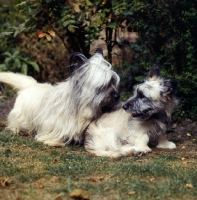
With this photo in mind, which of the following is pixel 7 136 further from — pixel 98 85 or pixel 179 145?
pixel 179 145

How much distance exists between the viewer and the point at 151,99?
6477 mm

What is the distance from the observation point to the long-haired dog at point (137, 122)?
6.45 m

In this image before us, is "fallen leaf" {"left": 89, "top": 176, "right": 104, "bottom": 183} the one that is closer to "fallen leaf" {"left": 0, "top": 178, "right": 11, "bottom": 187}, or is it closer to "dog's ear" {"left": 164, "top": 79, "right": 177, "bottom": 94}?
"fallen leaf" {"left": 0, "top": 178, "right": 11, "bottom": 187}

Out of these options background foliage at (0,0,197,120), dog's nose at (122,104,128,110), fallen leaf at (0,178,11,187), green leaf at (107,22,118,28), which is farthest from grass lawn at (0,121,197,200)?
green leaf at (107,22,118,28)

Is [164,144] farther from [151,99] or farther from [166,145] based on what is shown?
[151,99]

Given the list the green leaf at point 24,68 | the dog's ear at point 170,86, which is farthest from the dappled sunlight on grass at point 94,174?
A: the green leaf at point 24,68

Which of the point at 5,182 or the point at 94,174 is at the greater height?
the point at 5,182

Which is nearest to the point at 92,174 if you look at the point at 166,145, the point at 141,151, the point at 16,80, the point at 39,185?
the point at 39,185

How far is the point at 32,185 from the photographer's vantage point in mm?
4863

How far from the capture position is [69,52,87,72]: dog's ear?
22.0ft

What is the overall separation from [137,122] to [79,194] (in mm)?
2360

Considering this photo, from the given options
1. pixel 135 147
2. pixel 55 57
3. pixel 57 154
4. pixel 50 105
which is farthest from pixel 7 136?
pixel 55 57

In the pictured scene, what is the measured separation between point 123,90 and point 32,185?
5.02m

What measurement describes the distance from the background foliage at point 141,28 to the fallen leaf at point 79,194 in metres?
3.94
